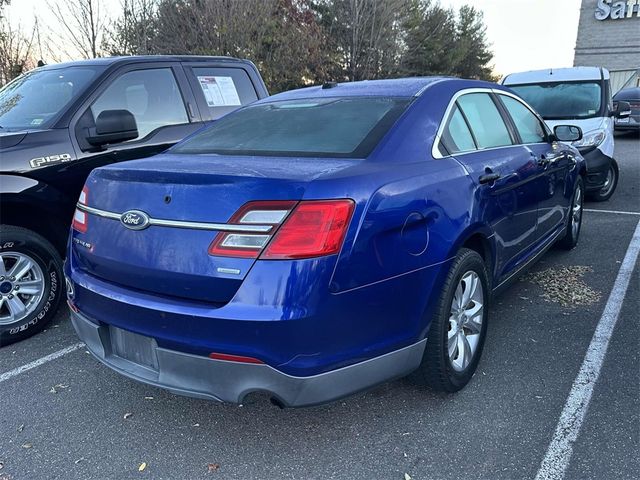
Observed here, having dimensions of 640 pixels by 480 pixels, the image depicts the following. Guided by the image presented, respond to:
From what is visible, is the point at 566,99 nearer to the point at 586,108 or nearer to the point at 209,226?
the point at 586,108

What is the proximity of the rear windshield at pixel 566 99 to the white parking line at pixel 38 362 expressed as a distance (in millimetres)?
7056

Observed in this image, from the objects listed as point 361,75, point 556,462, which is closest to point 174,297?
point 556,462

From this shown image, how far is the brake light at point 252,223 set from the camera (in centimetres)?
205

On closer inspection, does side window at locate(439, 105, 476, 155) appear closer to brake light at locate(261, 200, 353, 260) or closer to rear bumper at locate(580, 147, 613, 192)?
brake light at locate(261, 200, 353, 260)

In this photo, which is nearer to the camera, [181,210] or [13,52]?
[181,210]

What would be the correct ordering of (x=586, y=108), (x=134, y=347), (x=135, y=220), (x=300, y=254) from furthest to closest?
(x=586, y=108) < (x=134, y=347) < (x=135, y=220) < (x=300, y=254)

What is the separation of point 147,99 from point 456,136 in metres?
2.75

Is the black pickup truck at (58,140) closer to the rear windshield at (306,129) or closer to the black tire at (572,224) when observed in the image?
the rear windshield at (306,129)

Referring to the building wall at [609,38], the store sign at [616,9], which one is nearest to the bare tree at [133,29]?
the building wall at [609,38]

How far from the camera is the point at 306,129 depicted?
2.91m

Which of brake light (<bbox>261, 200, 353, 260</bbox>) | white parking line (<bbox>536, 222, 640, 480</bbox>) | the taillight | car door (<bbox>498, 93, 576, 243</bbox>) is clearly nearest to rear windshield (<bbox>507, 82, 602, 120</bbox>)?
car door (<bbox>498, 93, 576, 243</bbox>)

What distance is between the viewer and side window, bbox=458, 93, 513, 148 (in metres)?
3.28

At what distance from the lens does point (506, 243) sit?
133 inches

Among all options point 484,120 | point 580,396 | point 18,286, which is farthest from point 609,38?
point 18,286
